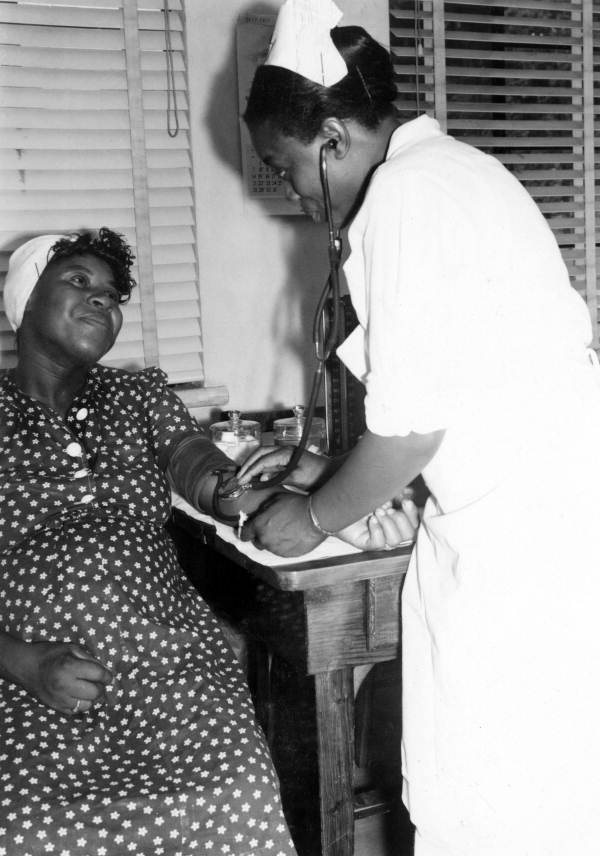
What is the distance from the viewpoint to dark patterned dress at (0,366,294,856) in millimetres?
1288

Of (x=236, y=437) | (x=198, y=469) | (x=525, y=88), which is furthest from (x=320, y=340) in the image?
(x=525, y=88)

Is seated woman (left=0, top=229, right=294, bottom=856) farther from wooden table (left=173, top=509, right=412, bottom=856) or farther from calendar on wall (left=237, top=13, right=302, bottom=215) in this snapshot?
calendar on wall (left=237, top=13, right=302, bottom=215)

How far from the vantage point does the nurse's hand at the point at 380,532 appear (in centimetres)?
156

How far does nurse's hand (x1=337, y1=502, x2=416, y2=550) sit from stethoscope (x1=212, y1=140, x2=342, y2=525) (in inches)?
6.1

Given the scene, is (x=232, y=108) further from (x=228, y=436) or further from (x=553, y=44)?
(x=553, y=44)

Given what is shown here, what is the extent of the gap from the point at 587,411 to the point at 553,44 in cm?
182

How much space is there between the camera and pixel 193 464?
1.78 meters

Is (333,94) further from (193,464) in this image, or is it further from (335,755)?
(335,755)

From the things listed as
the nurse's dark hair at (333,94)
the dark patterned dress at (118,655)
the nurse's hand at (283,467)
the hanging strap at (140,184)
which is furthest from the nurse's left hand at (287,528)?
the hanging strap at (140,184)

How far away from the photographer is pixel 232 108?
2.32m

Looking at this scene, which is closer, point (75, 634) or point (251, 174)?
point (75, 634)

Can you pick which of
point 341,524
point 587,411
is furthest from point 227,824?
point 587,411

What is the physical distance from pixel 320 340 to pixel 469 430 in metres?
0.34

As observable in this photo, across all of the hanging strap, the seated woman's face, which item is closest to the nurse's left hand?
the seated woman's face
